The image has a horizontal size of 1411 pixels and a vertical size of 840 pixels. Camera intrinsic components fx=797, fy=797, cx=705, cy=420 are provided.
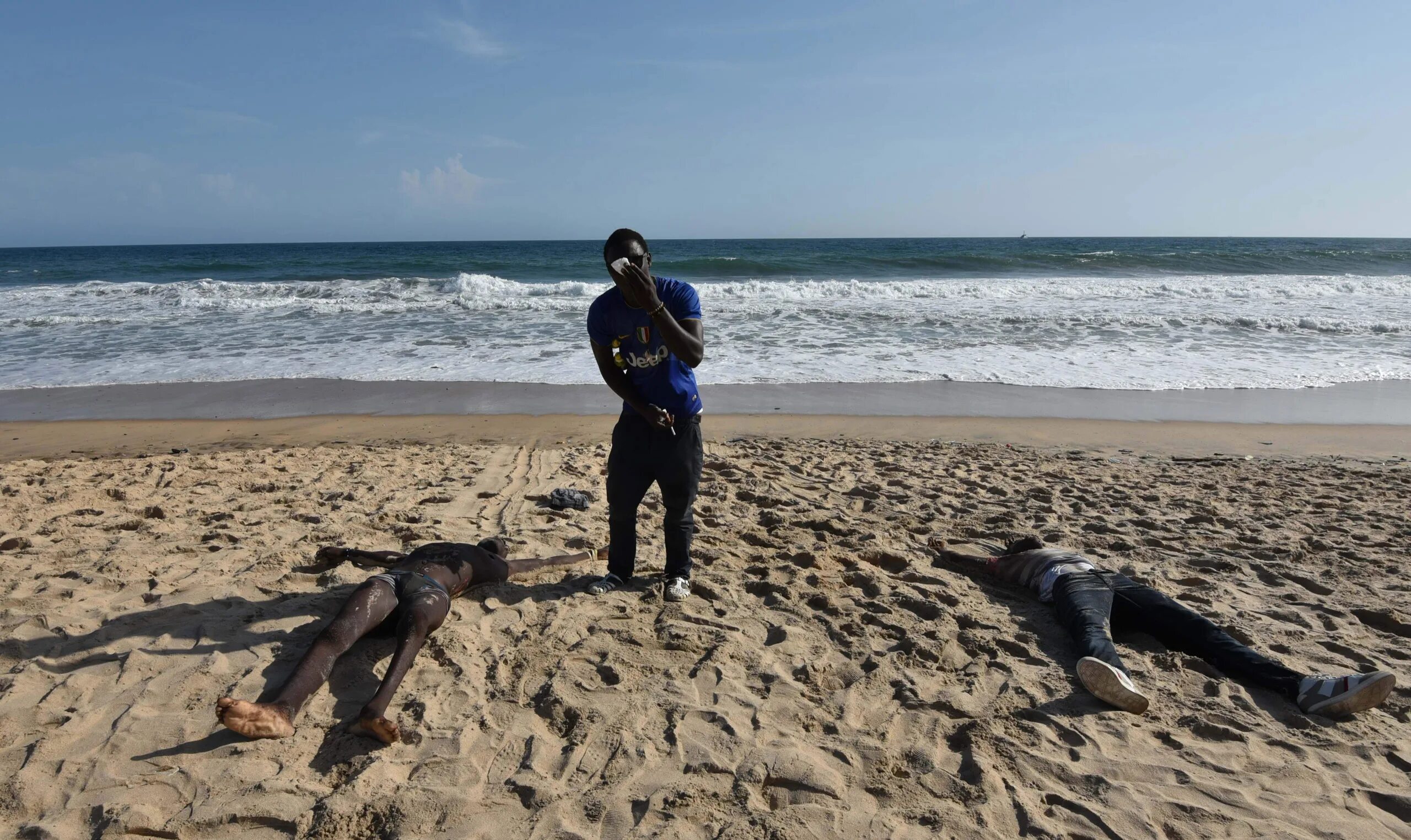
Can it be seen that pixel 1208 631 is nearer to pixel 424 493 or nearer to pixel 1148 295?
pixel 424 493

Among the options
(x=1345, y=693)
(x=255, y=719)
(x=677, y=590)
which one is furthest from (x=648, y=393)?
(x=1345, y=693)

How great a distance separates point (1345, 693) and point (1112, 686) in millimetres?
838

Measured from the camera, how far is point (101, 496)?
5320mm

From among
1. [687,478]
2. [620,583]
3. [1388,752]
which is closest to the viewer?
[1388,752]

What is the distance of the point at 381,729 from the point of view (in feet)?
8.74

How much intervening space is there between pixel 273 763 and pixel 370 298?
21.6 meters

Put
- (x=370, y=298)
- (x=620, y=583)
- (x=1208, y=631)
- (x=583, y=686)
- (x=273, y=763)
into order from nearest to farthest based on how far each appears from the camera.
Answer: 1. (x=273, y=763)
2. (x=583, y=686)
3. (x=1208, y=631)
4. (x=620, y=583)
5. (x=370, y=298)

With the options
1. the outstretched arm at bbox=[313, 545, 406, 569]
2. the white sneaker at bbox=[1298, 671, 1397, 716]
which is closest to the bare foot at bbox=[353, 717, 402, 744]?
the outstretched arm at bbox=[313, 545, 406, 569]

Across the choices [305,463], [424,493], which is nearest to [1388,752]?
[424,493]

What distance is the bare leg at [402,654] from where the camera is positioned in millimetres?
2678

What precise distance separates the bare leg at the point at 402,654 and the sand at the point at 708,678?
0.27 feet

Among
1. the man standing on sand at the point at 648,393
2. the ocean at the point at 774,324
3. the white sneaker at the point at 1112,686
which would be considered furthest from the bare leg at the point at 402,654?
the ocean at the point at 774,324

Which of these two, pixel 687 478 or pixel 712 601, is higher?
pixel 687 478

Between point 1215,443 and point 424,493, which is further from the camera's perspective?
point 1215,443
